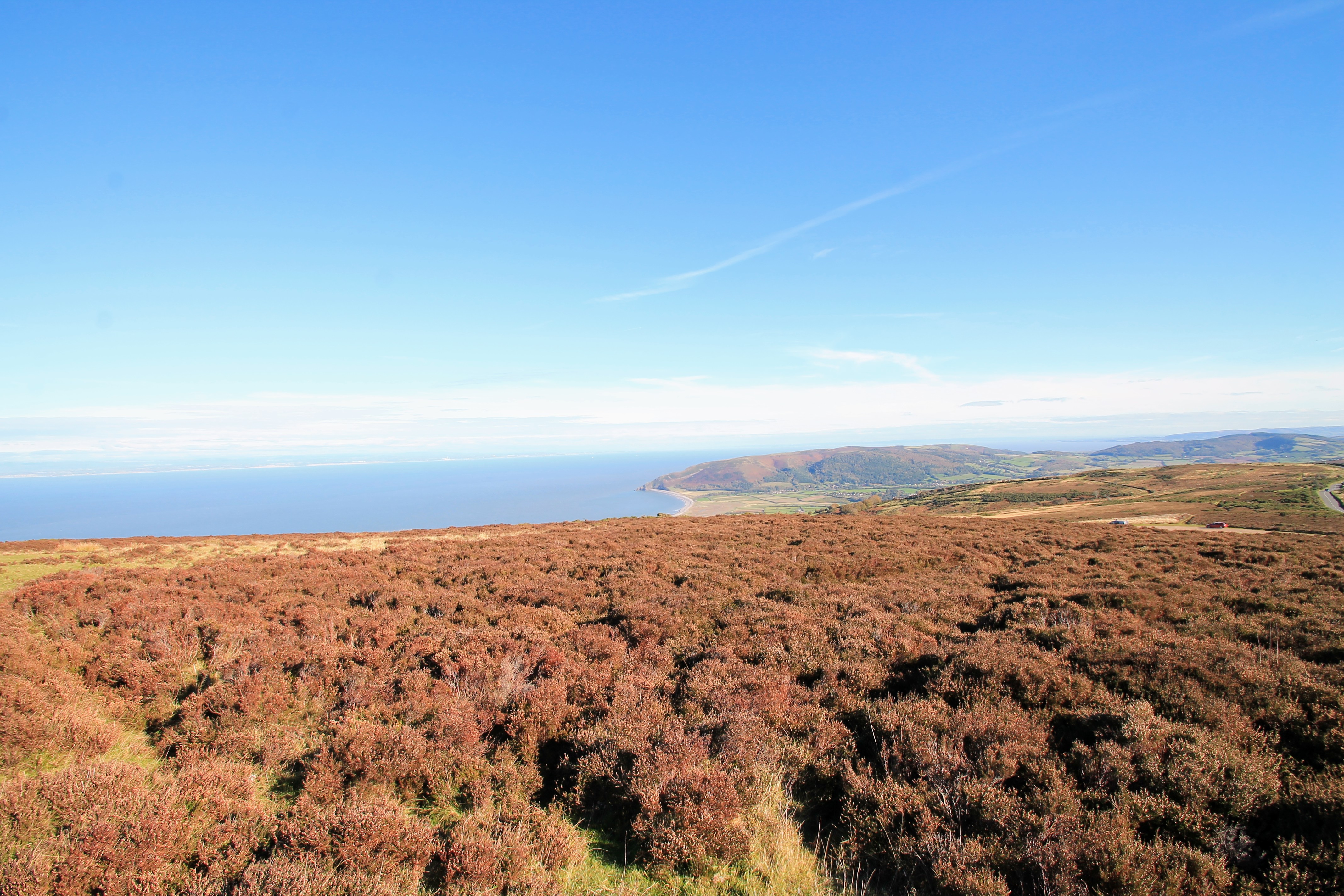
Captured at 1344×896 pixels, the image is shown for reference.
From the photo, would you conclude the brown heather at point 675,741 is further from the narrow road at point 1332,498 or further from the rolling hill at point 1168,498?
the narrow road at point 1332,498

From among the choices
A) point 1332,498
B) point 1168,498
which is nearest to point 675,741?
point 1168,498

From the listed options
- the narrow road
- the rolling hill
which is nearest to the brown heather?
the rolling hill

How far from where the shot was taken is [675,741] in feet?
18.4

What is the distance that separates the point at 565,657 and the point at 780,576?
25.9 ft

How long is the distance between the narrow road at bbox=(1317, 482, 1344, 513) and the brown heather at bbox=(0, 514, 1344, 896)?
239 feet

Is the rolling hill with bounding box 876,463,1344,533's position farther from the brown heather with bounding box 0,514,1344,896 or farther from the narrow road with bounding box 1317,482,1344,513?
the brown heather with bounding box 0,514,1344,896

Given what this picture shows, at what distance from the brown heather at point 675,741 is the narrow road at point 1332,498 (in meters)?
72.8

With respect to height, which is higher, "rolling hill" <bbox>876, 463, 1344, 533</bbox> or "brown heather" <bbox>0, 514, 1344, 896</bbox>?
"brown heather" <bbox>0, 514, 1344, 896</bbox>

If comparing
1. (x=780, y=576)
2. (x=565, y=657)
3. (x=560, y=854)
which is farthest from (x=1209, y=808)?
(x=780, y=576)

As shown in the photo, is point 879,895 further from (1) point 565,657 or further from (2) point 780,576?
(2) point 780,576

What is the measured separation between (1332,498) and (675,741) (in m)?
106

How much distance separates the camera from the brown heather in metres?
4.05

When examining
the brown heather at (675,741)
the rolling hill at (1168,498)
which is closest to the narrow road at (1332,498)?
the rolling hill at (1168,498)

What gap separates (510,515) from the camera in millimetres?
163875
